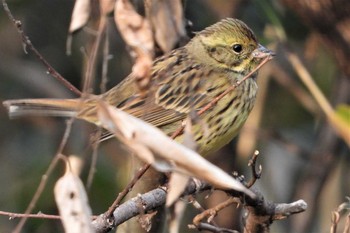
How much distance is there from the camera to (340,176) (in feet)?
16.1

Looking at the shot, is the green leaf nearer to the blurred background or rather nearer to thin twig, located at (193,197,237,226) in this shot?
thin twig, located at (193,197,237,226)

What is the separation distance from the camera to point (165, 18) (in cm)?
271

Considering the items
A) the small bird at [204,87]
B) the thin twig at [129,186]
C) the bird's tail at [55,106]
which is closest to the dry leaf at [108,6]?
the thin twig at [129,186]

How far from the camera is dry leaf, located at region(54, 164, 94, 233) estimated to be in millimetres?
1940

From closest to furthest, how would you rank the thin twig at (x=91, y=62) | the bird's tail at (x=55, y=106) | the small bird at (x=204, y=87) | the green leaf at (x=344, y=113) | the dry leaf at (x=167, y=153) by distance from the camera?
the dry leaf at (x=167, y=153)
the thin twig at (x=91, y=62)
the bird's tail at (x=55, y=106)
the green leaf at (x=344, y=113)
the small bird at (x=204, y=87)

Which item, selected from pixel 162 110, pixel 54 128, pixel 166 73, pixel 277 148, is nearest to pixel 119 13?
pixel 166 73

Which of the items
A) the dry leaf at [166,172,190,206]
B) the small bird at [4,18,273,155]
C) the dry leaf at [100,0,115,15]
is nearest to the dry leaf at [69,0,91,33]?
the dry leaf at [100,0,115,15]

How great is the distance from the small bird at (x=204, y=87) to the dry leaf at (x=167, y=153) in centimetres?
136

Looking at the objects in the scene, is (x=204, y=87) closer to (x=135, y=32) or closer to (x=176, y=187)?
(x=135, y=32)

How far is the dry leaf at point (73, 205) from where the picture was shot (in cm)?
194

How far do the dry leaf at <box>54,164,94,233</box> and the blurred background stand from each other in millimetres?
2248

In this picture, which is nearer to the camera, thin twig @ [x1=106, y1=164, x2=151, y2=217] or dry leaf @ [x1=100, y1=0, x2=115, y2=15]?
thin twig @ [x1=106, y1=164, x2=151, y2=217]

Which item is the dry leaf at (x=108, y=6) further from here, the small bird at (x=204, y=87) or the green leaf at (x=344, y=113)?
the green leaf at (x=344, y=113)

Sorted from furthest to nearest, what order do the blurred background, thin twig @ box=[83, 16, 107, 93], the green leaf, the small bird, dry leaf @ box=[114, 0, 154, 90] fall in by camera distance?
the blurred background → the small bird → the green leaf → dry leaf @ box=[114, 0, 154, 90] → thin twig @ box=[83, 16, 107, 93]
